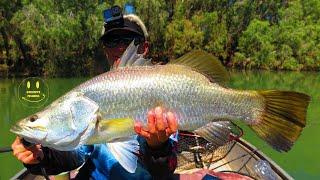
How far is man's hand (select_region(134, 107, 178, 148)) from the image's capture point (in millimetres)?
2127

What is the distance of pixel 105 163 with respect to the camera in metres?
3.07

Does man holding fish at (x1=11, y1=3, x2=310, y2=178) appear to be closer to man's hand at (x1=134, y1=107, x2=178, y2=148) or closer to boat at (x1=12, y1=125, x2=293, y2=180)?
man's hand at (x1=134, y1=107, x2=178, y2=148)

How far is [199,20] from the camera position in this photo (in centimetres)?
3875

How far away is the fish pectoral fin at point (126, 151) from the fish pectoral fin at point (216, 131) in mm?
296

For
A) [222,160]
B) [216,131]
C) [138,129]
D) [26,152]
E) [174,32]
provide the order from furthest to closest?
[174,32]
[222,160]
[26,152]
[216,131]
[138,129]

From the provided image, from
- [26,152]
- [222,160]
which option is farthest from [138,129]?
[222,160]

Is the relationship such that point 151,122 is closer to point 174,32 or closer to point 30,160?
point 30,160

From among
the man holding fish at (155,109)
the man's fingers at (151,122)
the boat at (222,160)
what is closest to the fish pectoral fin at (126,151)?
the man holding fish at (155,109)

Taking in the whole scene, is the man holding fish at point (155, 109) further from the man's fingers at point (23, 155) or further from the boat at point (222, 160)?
the boat at point (222, 160)

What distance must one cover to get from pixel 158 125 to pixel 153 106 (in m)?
0.16

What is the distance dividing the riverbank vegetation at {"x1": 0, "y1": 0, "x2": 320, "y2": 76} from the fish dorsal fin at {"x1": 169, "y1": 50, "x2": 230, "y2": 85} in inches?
1148

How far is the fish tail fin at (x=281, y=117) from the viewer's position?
2.22 metres

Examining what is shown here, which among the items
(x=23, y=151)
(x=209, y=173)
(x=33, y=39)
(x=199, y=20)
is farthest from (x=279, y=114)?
(x=199, y=20)

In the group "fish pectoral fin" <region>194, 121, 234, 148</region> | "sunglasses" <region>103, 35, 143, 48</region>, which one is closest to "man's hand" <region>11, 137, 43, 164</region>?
"fish pectoral fin" <region>194, 121, 234, 148</region>
